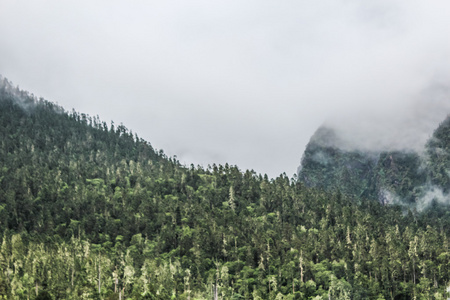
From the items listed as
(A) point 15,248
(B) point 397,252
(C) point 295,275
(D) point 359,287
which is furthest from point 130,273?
A: (B) point 397,252

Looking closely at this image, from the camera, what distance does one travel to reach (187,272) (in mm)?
173375

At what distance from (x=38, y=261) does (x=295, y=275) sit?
75211 millimetres

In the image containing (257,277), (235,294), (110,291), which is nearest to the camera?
(110,291)

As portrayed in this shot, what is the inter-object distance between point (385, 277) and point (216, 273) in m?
50.3

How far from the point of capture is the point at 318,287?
174000 millimetres

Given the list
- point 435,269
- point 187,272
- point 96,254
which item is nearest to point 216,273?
point 187,272

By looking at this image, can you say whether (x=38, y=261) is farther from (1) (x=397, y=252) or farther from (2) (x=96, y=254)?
(1) (x=397, y=252)

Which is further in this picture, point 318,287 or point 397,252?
point 397,252

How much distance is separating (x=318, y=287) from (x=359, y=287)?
12.1 metres

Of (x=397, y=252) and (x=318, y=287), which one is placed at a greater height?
(x=397, y=252)

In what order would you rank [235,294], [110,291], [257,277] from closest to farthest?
[110,291]
[235,294]
[257,277]

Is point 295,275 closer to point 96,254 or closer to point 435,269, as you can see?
point 435,269

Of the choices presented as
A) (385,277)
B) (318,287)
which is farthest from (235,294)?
(385,277)

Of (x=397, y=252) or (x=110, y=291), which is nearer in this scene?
(x=110, y=291)
